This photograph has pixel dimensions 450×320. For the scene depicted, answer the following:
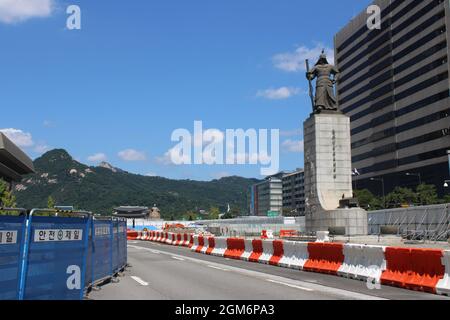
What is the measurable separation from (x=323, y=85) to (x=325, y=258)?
2049 cm

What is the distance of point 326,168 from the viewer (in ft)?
109

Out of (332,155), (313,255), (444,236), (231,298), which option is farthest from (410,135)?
(231,298)

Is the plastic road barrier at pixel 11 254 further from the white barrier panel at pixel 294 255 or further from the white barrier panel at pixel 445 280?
the white barrier panel at pixel 294 255

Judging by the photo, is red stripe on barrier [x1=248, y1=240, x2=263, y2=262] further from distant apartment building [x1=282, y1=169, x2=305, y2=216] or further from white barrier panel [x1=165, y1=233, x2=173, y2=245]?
distant apartment building [x1=282, y1=169, x2=305, y2=216]

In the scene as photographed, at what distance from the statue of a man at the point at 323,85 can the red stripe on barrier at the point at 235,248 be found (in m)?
13.1

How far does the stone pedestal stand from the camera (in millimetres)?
32656

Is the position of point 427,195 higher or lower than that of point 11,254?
higher

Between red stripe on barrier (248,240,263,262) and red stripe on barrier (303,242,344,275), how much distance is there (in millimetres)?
4585

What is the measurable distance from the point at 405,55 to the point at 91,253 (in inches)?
3943

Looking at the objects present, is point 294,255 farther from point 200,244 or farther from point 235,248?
point 200,244

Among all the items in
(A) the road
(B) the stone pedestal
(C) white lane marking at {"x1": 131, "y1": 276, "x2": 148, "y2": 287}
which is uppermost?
(B) the stone pedestal

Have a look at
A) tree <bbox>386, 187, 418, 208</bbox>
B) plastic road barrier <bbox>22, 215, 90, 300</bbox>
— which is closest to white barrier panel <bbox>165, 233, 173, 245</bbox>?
plastic road barrier <bbox>22, 215, 90, 300</bbox>

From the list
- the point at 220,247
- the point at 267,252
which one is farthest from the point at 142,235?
the point at 267,252
